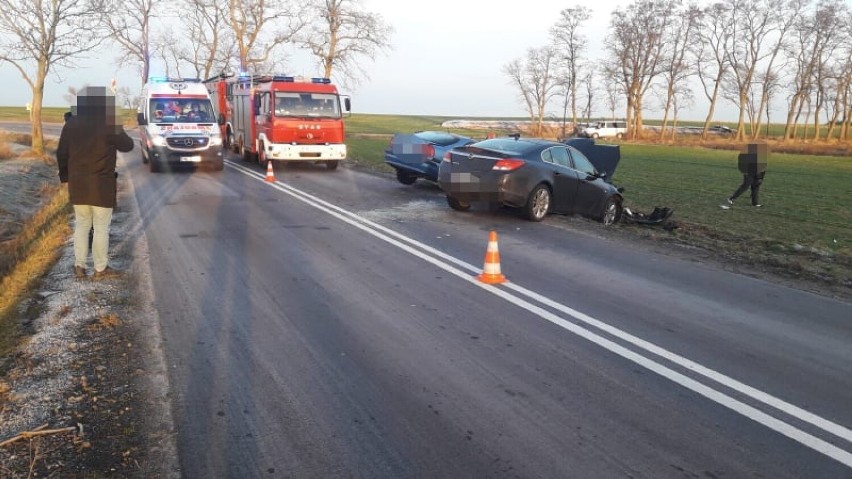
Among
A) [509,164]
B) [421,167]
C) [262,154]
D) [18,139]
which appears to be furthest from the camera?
[18,139]

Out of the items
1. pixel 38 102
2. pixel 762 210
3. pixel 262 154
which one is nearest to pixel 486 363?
pixel 762 210

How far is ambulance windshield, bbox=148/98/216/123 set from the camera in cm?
1888

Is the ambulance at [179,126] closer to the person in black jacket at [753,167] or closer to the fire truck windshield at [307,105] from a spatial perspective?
the fire truck windshield at [307,105]

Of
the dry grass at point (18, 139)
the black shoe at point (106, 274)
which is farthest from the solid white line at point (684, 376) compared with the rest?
the dry grass at point (18, 139)

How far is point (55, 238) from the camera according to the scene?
363 inches

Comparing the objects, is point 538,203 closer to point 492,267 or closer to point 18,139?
point 492,267

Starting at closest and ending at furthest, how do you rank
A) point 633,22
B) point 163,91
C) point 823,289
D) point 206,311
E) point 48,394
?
point 48,394, point 206,311, point 823,289, point 163,91, point 633,22

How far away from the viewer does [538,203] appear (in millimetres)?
12094

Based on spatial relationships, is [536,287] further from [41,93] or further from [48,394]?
[41,93]

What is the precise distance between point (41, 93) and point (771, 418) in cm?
2370

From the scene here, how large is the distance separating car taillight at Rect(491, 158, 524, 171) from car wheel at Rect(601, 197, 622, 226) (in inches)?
85.4

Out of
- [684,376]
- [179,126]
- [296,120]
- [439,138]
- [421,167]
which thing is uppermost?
[296,120]

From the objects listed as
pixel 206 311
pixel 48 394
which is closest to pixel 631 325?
pixel 206 311

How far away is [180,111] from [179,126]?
75cm
